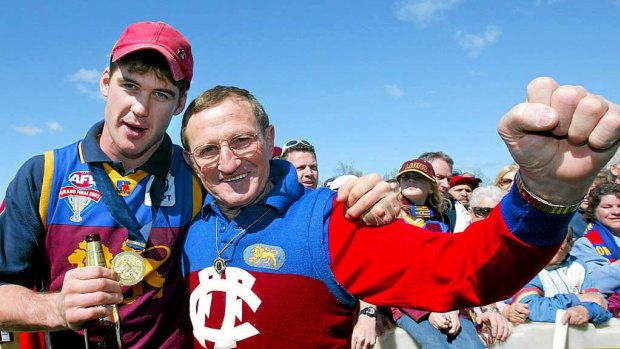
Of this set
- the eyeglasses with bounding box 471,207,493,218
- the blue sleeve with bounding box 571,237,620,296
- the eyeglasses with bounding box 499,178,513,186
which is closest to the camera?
the blue sleeve with bounding box 571,237,620,296

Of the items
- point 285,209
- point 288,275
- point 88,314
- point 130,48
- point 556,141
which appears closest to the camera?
point 556,141

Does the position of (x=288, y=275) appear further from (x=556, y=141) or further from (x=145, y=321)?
(x=556, y=141)

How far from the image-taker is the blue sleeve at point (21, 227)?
2.37 meters

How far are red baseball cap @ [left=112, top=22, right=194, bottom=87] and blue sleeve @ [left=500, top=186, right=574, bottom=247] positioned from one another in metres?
1.77

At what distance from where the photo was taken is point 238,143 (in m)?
2.48

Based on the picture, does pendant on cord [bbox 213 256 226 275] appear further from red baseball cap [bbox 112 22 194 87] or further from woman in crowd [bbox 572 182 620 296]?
woman in crowd [bbox 572 182 620 296]

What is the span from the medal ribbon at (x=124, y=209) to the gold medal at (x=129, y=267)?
4.3 inches

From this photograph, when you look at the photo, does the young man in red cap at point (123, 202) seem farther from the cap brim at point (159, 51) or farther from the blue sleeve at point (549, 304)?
the blue sleeve at point (549, 304)

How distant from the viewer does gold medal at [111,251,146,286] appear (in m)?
2.29

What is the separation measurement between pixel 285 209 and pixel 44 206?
112 cm

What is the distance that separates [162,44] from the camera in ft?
8.57

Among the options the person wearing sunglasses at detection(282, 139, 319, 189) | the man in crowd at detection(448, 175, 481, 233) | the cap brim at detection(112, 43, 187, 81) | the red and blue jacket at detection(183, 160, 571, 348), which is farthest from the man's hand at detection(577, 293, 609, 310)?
the cap brim at detection(112, 43, 187, 81)

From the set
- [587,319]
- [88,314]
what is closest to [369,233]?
[88,314]

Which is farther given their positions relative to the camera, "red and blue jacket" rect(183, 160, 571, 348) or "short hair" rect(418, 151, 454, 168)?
"short hair" rect(418, 151, 454, 168)
